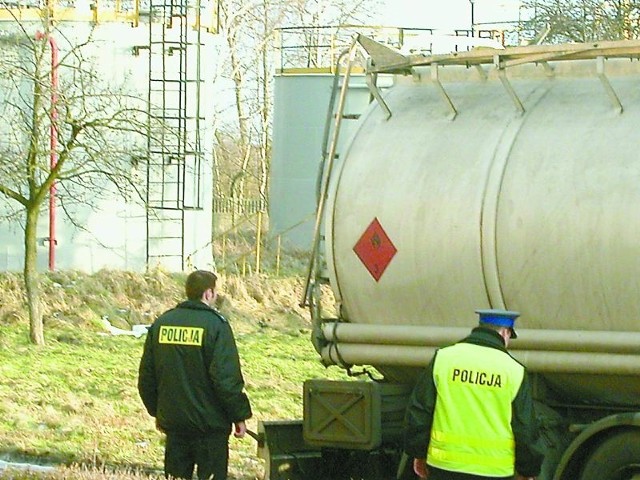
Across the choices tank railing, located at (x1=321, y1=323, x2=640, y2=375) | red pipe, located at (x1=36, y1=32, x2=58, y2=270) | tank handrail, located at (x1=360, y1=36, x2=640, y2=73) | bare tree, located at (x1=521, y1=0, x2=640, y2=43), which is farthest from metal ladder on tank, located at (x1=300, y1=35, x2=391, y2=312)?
bare tree, located at (x1=521, y1=0, x2=640, y2=43)

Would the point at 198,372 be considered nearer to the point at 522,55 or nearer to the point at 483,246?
the point at 483,246

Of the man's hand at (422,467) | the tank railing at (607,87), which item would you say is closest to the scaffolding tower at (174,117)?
the tank railing at (607,87)

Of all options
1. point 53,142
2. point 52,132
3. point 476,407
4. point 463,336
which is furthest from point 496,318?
point 53,142

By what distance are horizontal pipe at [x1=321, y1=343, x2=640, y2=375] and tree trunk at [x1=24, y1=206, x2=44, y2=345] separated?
963 cm

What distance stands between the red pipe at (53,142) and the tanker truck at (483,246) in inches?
401

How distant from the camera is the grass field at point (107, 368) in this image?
38.3ft

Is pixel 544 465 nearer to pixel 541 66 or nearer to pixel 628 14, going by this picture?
pixel 541 66

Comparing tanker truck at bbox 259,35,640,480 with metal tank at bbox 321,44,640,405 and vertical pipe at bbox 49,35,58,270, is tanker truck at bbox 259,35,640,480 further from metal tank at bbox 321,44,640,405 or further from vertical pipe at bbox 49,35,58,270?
vertical pipe at bbox 49,35,58,270

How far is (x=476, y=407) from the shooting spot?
6.98 m

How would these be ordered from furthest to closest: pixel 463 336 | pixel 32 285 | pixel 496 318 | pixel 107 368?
pixel 32 285 < pixel 107 368 < pixel 463 336 < pixel 496 318

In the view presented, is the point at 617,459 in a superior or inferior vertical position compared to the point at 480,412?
inferior

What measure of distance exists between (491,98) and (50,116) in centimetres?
1118

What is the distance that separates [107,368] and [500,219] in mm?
8897

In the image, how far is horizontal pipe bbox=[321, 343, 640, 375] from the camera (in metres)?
8.09
